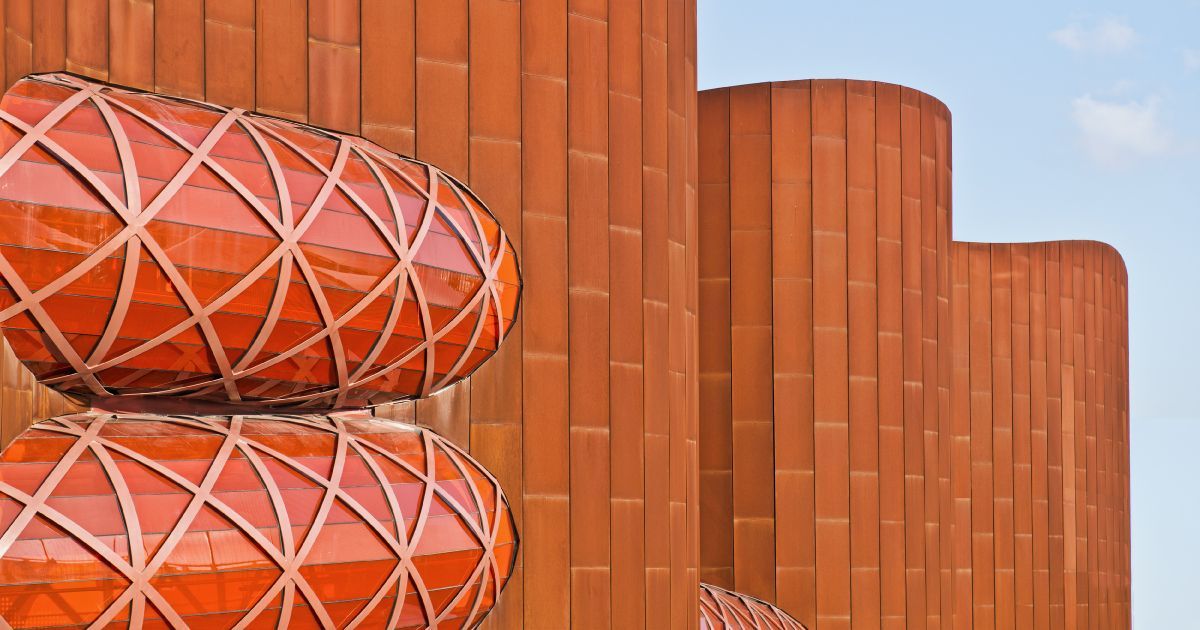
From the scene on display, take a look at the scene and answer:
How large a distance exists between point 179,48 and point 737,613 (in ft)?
27.5

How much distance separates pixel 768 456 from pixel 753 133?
3.59m

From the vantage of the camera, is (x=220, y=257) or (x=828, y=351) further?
(x=828, y=351)

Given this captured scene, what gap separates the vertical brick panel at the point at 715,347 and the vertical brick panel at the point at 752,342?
0.08 metres

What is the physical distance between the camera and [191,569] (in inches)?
257

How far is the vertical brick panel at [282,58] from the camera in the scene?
8.12 metres

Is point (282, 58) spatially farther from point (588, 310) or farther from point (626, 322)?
point (626, 322)

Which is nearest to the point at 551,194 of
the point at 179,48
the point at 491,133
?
the point at 491,133

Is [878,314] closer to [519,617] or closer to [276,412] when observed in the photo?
[519,617]

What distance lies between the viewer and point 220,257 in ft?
22.2

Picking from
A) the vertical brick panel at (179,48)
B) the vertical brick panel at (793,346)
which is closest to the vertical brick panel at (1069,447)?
the vertical brick panel at (793,346)

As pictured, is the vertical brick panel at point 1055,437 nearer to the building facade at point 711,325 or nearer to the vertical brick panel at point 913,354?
the building facade at point 711,325

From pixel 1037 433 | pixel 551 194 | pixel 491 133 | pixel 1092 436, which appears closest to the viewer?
pixel 491 133

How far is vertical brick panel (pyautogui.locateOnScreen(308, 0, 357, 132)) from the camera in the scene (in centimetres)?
834

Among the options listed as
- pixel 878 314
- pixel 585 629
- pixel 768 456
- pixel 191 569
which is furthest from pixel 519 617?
pixel 878 314
